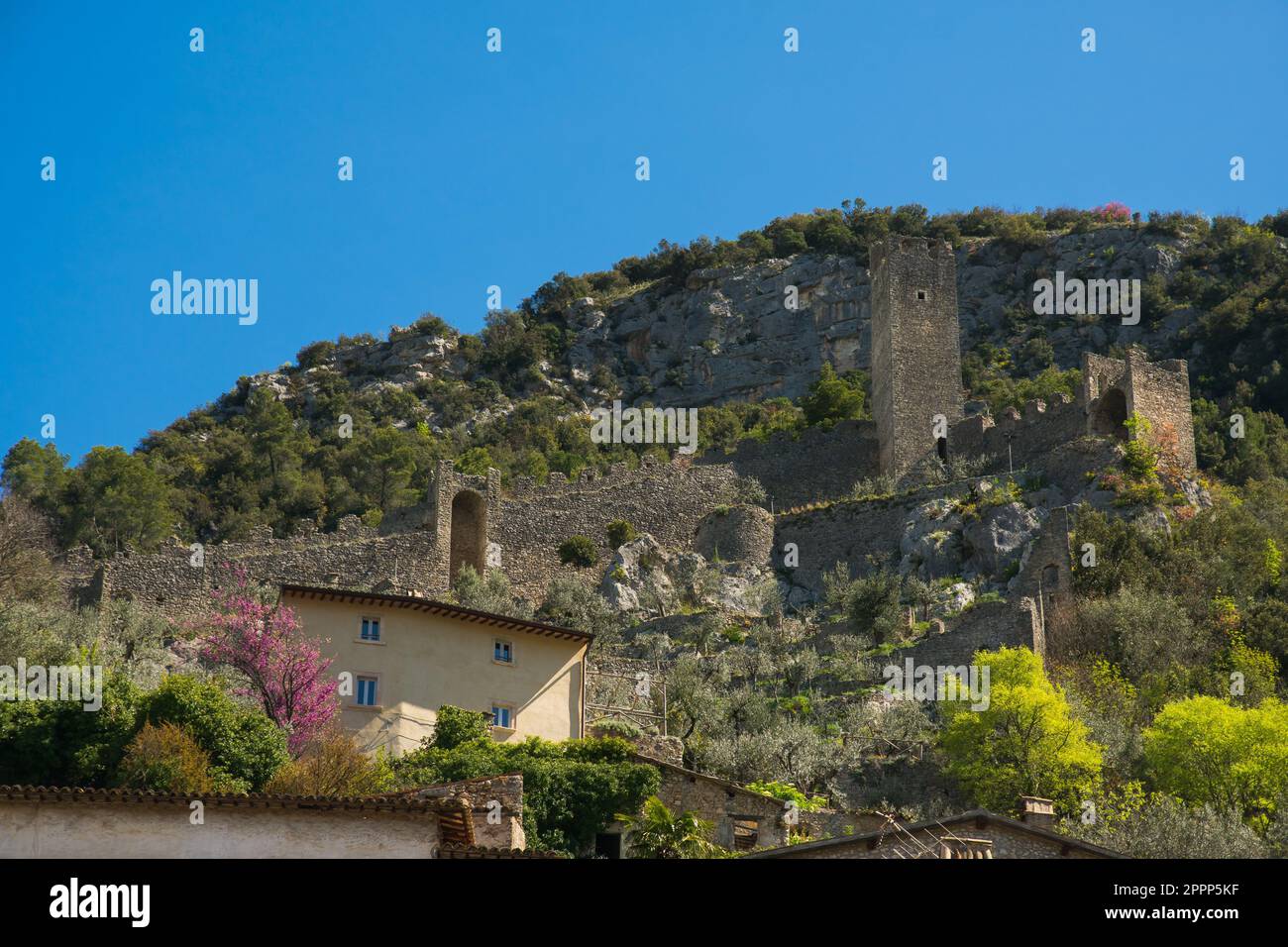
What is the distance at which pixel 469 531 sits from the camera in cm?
5509

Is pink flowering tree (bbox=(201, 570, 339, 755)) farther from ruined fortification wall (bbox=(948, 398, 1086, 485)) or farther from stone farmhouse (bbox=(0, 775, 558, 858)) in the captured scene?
ruined fortification wall (bbox=(948, 398, 1086, 485))

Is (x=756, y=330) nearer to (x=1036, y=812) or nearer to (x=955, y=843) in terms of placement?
(x=1036, y=812)

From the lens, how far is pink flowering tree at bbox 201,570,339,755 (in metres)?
34.3

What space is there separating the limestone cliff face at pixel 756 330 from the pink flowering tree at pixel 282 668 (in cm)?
4878

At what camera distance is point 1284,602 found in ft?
148

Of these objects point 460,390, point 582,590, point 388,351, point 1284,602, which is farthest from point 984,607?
point 388,351

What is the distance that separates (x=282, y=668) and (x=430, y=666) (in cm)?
288

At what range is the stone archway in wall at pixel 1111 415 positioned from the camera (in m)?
54.4

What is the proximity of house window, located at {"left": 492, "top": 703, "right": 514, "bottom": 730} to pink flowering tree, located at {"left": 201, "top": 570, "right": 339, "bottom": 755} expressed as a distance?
3160mm

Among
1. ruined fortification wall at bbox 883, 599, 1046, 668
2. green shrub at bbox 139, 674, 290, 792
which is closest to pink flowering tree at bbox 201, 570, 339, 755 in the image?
green shrub at bbox 139, 674, 290, 792
